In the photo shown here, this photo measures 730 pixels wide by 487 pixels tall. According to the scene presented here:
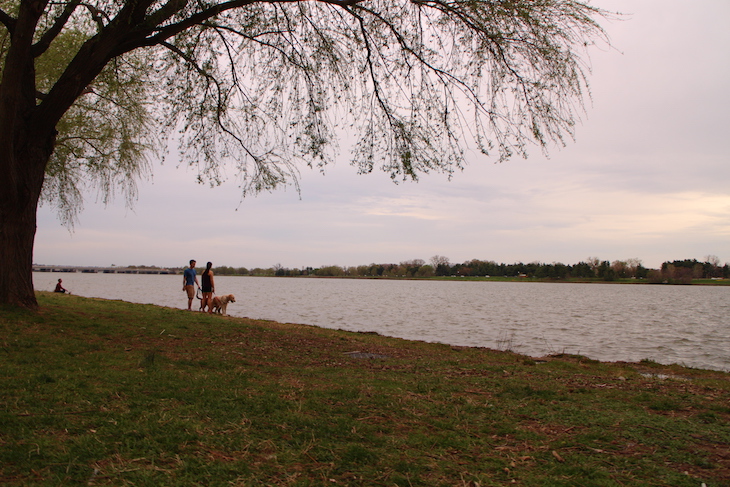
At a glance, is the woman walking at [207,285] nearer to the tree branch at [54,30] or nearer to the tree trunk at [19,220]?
the tree trunk at [19,220]

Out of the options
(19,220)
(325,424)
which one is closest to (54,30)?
(19,220)

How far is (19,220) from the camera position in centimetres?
995

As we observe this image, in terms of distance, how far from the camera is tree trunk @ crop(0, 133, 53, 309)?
970 centimetres

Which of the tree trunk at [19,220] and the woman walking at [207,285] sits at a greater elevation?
the tree trunk at [19,220]

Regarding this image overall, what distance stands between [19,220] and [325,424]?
899 centimetres

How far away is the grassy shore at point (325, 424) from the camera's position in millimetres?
3623

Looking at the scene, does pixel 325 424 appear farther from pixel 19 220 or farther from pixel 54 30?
pixel 54 30

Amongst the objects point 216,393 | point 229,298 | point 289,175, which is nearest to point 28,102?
point 289,175

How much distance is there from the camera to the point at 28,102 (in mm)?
10117

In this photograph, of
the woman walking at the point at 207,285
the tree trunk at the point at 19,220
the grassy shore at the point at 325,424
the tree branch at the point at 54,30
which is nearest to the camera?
the grassy shore at the point at 325,424

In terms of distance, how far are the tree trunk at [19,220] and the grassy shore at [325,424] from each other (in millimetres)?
2050

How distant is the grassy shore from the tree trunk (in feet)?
6.72

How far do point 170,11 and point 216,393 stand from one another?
761 cm

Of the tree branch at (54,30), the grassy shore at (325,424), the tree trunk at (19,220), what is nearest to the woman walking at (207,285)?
the tree trunk at (19,220)
